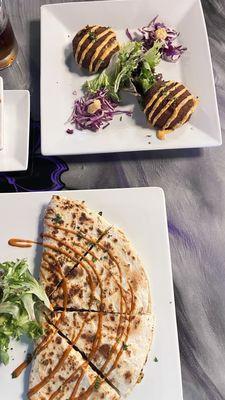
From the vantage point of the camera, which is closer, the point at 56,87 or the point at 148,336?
the point at 148,336

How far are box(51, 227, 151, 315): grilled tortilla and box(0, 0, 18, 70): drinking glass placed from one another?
4.18 feet

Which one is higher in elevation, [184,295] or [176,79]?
[176,79]

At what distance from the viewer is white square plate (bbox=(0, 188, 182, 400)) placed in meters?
2.03

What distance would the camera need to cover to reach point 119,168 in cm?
257

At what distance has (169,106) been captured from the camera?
8.03 feet

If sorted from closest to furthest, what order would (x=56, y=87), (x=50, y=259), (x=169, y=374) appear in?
(x=169, y=374)
(x=50, y=259)
(x=56, y=87)

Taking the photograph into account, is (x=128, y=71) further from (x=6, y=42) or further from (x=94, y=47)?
(x=6, y=42)

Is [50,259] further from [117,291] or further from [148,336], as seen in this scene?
[148,336]

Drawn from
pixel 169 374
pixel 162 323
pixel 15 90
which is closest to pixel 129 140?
pixel 15 90

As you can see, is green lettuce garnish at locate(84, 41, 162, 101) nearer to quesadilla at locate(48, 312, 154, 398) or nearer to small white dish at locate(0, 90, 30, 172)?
small white dish at locate(0, 90, 30, 172)

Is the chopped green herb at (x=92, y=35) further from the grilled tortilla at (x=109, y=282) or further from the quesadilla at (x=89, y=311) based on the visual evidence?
the grilled tortilla at (x=109, y=282)

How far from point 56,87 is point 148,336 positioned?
4.71 ft

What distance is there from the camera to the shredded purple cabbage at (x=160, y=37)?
8.92 ft

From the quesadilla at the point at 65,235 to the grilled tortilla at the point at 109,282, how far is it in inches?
1.5
